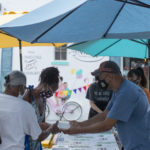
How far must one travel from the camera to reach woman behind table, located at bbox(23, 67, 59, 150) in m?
2.50

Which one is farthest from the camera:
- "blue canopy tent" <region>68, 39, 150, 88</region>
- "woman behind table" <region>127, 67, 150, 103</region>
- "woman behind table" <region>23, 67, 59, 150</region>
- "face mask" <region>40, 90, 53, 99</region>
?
"blue canopy tent" <region>68, 39, 150, 88</region>

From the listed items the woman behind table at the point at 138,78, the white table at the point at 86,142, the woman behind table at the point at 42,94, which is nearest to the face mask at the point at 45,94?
the woman behind table at the point at 42,94

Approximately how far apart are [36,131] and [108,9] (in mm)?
1403

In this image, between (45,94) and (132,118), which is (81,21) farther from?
(132,118)

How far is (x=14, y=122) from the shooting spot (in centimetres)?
203

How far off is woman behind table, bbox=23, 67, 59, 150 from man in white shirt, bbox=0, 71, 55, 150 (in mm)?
209

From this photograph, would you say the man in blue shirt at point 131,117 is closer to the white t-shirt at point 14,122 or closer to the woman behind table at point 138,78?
the white t-shirt at point 14,122

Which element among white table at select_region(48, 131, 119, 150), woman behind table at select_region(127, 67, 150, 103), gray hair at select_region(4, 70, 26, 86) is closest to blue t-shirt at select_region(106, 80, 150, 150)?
white table at select_region(48, 131, 119, 150)

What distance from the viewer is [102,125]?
2.41 metres

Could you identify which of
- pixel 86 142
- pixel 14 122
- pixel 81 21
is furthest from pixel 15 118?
pixel 81 21

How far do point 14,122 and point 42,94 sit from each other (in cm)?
67

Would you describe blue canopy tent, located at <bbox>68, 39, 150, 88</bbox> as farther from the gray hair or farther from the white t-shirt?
the white t-shirt

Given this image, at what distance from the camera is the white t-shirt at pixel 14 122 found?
202 centimetres

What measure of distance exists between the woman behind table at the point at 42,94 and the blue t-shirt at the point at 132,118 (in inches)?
28.3
